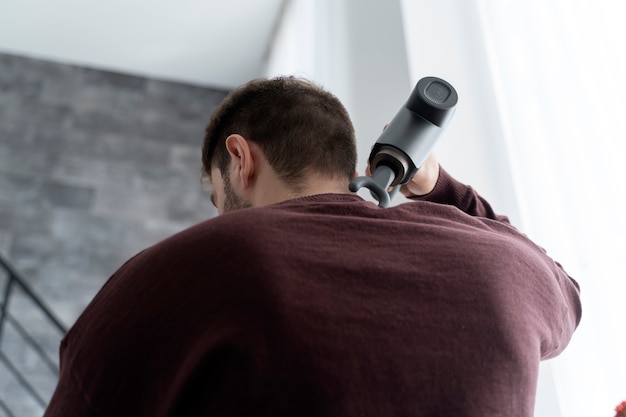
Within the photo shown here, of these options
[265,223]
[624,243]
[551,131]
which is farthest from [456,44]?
[265,223]

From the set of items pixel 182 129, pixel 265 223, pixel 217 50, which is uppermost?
pixel 265 223

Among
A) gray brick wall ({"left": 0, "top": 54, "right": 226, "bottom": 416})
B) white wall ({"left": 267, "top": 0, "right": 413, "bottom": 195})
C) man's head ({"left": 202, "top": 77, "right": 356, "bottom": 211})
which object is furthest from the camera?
gray brick wall ({"left": 0, "top": 54, "right": 226, "bottom": 416})

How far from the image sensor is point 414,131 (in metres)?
1.06

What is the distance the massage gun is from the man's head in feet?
0.18

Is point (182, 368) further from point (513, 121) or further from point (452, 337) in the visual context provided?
point (513, 121)

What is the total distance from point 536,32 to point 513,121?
0.19 m

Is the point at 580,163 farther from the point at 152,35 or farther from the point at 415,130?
the point at 152,35

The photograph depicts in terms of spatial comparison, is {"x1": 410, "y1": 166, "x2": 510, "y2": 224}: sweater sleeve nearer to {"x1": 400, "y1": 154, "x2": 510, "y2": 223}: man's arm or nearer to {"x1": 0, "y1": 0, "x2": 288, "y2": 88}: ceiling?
{"x1": 400, "y1": 154, "x2": 510, "y2": 223}: man's arm

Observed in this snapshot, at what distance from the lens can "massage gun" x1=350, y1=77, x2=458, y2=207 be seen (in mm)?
1051

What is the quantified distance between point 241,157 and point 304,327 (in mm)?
392

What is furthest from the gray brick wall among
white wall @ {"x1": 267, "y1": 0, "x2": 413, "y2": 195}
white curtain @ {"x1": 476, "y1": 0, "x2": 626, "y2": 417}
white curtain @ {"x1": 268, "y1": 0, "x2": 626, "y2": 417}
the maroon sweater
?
the maroon sweater

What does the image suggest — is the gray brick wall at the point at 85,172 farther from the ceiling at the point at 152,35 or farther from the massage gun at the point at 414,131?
the massage gun at the point at 414,131

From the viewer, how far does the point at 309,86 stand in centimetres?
112

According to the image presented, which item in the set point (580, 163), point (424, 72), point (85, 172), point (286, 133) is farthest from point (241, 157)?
point (85, 172)
